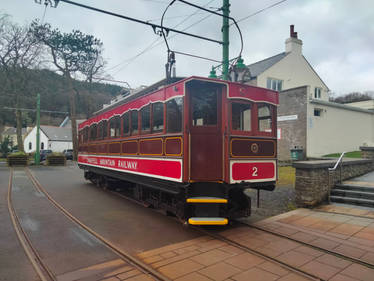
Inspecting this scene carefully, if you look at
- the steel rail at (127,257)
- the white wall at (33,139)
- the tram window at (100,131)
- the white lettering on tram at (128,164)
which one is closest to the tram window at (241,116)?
the white lettering on tram at (128,164)

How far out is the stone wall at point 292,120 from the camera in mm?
15734

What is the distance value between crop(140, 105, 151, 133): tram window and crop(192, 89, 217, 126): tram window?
1424 millimetres

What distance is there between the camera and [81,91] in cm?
3212

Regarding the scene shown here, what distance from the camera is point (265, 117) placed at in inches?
237

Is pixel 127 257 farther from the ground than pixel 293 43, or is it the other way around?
pixel 293 43

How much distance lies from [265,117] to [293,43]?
19.5 metres

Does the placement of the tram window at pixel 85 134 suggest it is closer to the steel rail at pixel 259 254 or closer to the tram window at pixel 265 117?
the steel rail at pixel 259 254

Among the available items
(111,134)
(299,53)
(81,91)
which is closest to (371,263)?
(111,134)

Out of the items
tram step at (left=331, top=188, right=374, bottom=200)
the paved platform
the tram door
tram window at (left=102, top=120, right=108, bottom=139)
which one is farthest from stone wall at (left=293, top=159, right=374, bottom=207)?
tram window at (left=102, top=120, right=108, bottom=139)

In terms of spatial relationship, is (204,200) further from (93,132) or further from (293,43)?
(293,43)

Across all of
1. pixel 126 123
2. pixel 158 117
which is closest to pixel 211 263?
pixel 158 117

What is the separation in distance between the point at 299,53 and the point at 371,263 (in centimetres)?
2259

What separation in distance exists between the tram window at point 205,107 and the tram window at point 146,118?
4.67 feet

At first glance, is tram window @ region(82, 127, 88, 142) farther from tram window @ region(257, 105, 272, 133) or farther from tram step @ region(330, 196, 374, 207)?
tram step @ region(330, 196, 374, 207)
